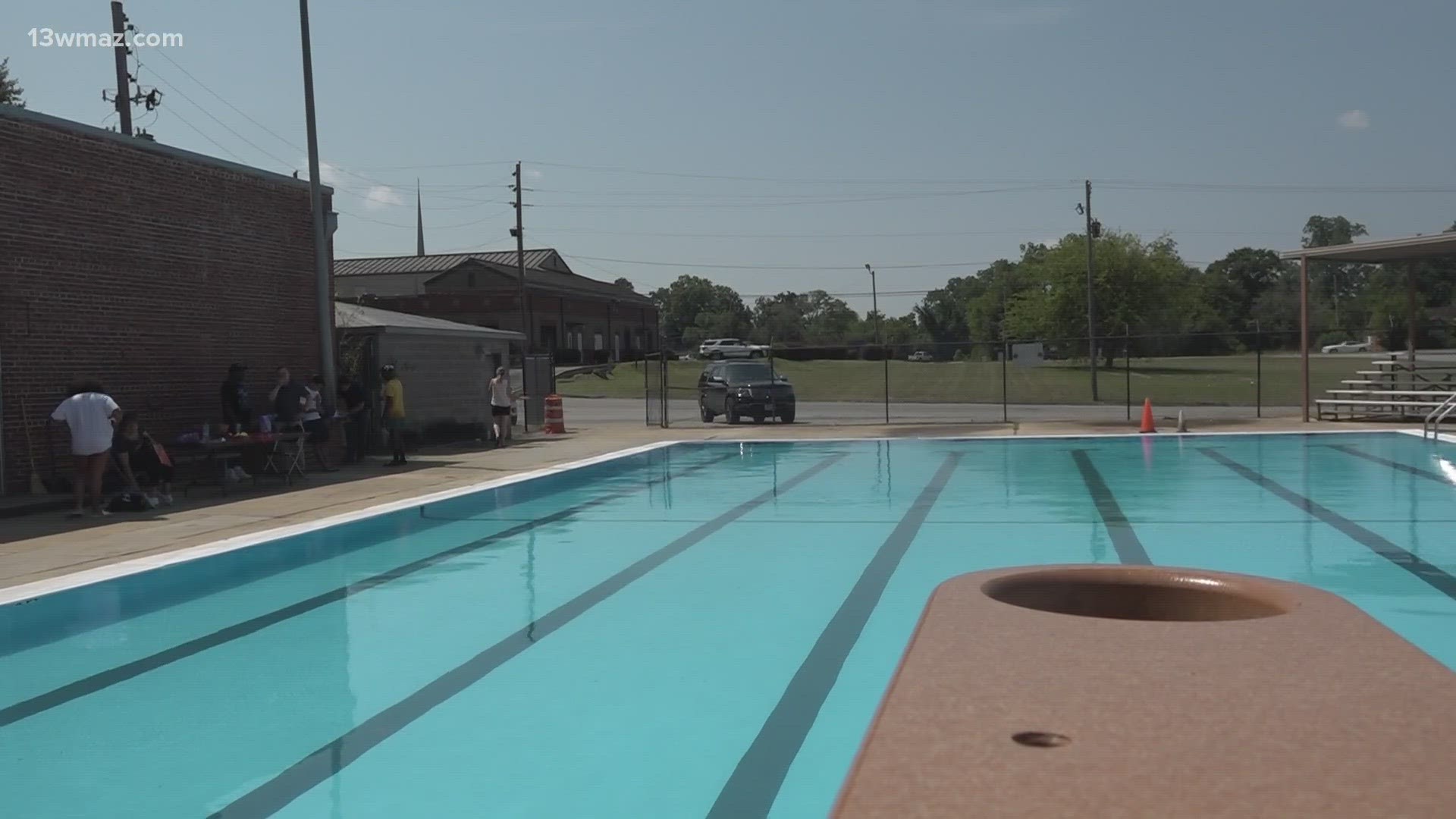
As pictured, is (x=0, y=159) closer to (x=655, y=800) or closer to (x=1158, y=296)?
(x=655, y=800)

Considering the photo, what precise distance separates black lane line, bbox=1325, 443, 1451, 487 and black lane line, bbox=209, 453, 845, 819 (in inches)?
447

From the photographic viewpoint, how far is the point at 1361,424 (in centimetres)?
2509

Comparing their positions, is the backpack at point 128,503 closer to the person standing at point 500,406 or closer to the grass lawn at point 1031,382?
the person standing at point 500,406

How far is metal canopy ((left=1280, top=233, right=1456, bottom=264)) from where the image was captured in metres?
23.7

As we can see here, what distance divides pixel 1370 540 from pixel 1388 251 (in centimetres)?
Result: 1626

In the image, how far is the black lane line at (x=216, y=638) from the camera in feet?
23.3

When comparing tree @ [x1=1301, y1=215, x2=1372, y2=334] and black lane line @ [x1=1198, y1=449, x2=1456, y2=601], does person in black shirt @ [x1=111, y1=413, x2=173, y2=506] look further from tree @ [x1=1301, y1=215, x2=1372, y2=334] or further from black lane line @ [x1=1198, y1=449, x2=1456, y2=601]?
tree @ [x1=1301, y1=215, x2=1372, y2=334]

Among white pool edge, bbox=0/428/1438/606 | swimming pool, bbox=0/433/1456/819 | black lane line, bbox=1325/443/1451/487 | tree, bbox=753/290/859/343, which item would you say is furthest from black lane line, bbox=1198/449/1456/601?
tree, bbox=753/290/859/343

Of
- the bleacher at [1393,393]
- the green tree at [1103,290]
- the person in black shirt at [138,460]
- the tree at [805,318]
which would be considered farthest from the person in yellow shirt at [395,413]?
the tree at [805,318]

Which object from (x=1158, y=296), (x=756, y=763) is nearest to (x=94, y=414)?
(x=756, y=763)

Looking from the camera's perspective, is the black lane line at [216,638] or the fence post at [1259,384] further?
the fence post at [1259,384]

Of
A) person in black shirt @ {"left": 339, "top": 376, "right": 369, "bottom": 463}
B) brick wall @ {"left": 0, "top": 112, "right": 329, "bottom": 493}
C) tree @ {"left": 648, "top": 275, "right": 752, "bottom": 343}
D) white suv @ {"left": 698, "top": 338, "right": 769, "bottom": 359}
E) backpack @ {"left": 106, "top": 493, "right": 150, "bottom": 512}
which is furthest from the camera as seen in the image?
tree @ {"left": 648, "top": 275, "right": 752, "bottom": 343}

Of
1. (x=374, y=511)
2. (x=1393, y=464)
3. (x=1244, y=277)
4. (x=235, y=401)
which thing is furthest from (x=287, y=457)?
(x=1244, y=277)

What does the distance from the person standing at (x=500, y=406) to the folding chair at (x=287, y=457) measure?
18.2 feet
